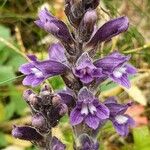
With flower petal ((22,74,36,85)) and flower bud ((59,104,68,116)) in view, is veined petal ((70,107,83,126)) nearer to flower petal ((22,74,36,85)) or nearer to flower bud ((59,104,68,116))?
flower bud ((59,104,68,116))

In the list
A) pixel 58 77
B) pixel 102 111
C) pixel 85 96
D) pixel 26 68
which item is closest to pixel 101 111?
pixel 102 111

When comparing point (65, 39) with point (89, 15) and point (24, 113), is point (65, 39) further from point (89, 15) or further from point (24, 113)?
point (24, 113)

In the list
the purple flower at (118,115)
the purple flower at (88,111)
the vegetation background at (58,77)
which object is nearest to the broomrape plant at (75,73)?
the purple flower at (88,111)

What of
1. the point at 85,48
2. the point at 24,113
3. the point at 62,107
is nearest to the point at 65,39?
the point at 85,48

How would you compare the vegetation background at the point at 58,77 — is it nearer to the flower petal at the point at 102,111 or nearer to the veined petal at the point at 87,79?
the flower petal at the point at 102,111

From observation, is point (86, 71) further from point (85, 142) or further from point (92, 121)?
point (85, 142)

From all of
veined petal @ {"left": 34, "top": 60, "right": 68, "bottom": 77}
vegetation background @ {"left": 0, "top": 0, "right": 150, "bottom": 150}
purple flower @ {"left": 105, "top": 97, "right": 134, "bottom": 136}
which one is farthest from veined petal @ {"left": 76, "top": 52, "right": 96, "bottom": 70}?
vegetation background @ {"left": 0, "top": 0, "right": 150, "bottom": 150}
